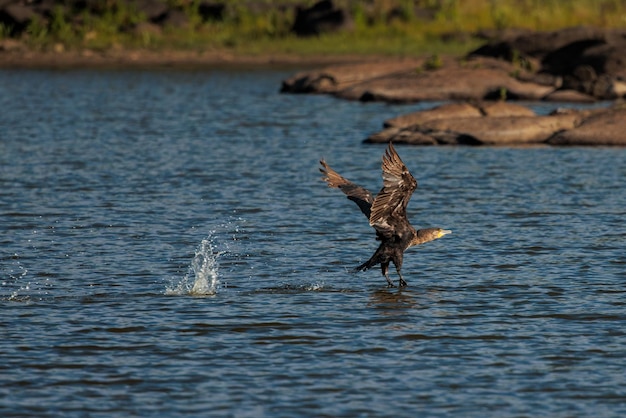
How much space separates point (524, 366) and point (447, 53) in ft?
111

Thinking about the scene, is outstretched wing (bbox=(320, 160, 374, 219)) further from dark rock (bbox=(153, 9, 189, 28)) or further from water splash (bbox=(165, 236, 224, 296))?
dark rock (bbox=(153, 9, 189, 28))

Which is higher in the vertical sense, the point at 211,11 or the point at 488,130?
the point at 211,11

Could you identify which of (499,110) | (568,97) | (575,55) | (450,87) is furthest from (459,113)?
(575,55)

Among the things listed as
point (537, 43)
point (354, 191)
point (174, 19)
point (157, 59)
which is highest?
point (174, 19)

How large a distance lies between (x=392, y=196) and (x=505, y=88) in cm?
2050

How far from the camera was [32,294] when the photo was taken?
40.3 feet

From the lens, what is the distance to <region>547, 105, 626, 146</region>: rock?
22.9 meters

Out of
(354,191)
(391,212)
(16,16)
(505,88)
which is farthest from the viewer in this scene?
(16,16)

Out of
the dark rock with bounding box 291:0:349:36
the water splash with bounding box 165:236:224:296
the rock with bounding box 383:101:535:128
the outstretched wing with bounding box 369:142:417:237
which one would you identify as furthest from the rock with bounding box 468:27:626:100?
the outstretched wing with bounding box 369:142:417:237

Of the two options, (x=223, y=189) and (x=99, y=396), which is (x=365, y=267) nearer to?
(x=99, y=396)

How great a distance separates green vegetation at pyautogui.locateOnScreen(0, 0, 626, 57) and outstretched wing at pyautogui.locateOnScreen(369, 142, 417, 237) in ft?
103

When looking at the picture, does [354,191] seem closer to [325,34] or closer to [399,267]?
[399,267]

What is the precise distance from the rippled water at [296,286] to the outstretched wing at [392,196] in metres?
0.71

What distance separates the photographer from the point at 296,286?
1264 cm
